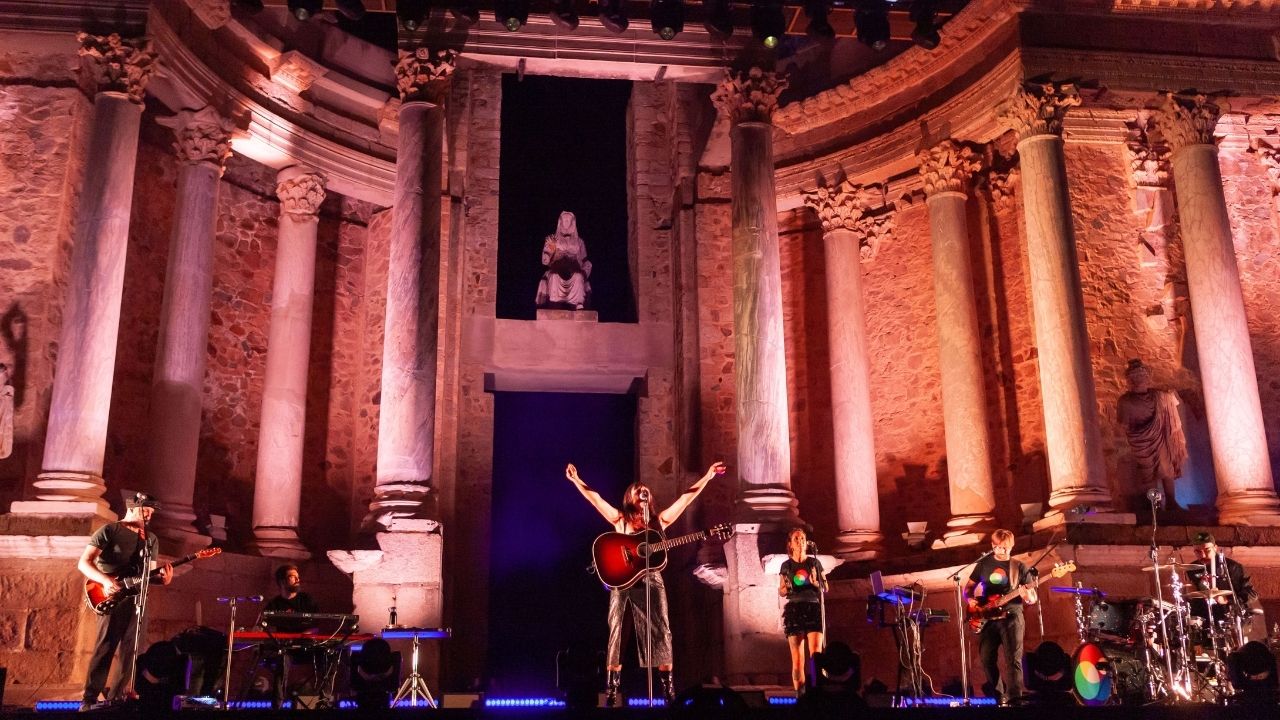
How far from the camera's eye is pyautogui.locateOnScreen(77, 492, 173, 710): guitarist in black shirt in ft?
31.6

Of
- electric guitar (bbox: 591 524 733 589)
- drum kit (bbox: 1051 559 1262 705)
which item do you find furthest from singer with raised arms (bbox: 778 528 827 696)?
drum kit (bbox: 1051 559 1262 705)

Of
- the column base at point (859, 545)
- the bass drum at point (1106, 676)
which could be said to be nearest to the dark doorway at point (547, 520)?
the column base at point (859, 545)

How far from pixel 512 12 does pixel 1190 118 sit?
8.97 m

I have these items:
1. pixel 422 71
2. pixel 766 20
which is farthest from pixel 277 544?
pixel 766 20

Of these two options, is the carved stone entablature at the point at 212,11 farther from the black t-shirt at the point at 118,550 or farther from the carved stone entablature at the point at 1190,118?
the carved stone entablature at the point at 1190,118

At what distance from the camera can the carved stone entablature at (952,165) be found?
16688 mm

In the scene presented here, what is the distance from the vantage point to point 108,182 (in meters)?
13.6

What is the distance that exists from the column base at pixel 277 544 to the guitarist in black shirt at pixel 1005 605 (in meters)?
9.55

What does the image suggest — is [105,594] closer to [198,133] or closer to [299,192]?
[198,133]

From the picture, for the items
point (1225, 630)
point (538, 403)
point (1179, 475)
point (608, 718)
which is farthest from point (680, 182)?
point (608, 718)

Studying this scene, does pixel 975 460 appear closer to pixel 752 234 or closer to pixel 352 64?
pixel 752 234

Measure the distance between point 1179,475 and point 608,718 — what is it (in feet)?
34.6

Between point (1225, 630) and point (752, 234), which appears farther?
point (752, 234)

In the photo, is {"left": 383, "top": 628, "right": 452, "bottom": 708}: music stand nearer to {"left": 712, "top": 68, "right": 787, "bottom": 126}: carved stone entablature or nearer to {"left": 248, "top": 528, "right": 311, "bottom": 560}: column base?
{"left": 248, "top": 528, "right": 311, "bottom": 560}: column base
